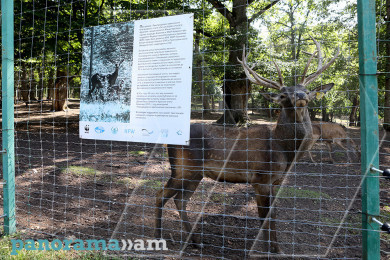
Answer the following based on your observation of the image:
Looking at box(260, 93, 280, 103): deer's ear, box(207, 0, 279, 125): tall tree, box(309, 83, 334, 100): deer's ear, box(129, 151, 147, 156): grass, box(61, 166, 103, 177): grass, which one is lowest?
box(61, 166, 103, 177): grass

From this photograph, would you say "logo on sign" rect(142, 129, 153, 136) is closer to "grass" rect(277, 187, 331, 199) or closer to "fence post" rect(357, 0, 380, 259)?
"fence post" rect(357, 0, 380, 259)

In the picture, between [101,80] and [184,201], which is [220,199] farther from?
[101,80]

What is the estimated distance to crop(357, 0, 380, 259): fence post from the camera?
2094 millimetres

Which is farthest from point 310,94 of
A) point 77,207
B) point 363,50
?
point 77,207

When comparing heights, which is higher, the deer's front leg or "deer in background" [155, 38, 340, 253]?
"deer in background" [155, 38, 340, 253]

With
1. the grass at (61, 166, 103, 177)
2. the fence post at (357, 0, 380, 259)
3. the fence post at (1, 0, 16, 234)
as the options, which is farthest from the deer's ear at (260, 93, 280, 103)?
the grass at (61, 166, 103, 177)

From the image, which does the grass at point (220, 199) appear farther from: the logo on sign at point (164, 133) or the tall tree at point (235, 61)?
the tall tree at point (235, 61)

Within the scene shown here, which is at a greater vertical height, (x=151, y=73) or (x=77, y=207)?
(x=151, y=73)

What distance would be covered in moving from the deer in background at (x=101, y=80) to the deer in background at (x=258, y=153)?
1070mm

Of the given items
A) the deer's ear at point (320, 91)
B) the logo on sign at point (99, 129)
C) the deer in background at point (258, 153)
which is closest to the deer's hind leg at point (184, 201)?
the deer in background at point (258, 153)

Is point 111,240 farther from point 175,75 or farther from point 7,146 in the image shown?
point 175,75

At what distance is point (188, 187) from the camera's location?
12.9ft

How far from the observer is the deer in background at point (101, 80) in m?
3.16

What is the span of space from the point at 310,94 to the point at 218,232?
2.11m
